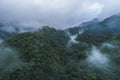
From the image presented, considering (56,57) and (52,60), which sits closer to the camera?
(52,60)

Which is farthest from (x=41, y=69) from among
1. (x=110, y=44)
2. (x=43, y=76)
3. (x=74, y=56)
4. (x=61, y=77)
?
(x=110, y=44)

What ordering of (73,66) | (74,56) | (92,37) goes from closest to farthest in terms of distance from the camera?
(73,66)
(74,56)
(92,37)

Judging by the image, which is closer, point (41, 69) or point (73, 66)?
point (41, 69)

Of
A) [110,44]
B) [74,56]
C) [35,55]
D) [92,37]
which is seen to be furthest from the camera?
[92,37]

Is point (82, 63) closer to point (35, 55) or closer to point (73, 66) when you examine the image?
point (73, 66)

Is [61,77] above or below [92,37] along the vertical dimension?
below

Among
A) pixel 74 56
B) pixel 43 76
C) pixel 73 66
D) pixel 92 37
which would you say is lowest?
pixel 43 76

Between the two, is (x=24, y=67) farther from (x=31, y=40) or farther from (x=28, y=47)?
(x=31, y=40)
